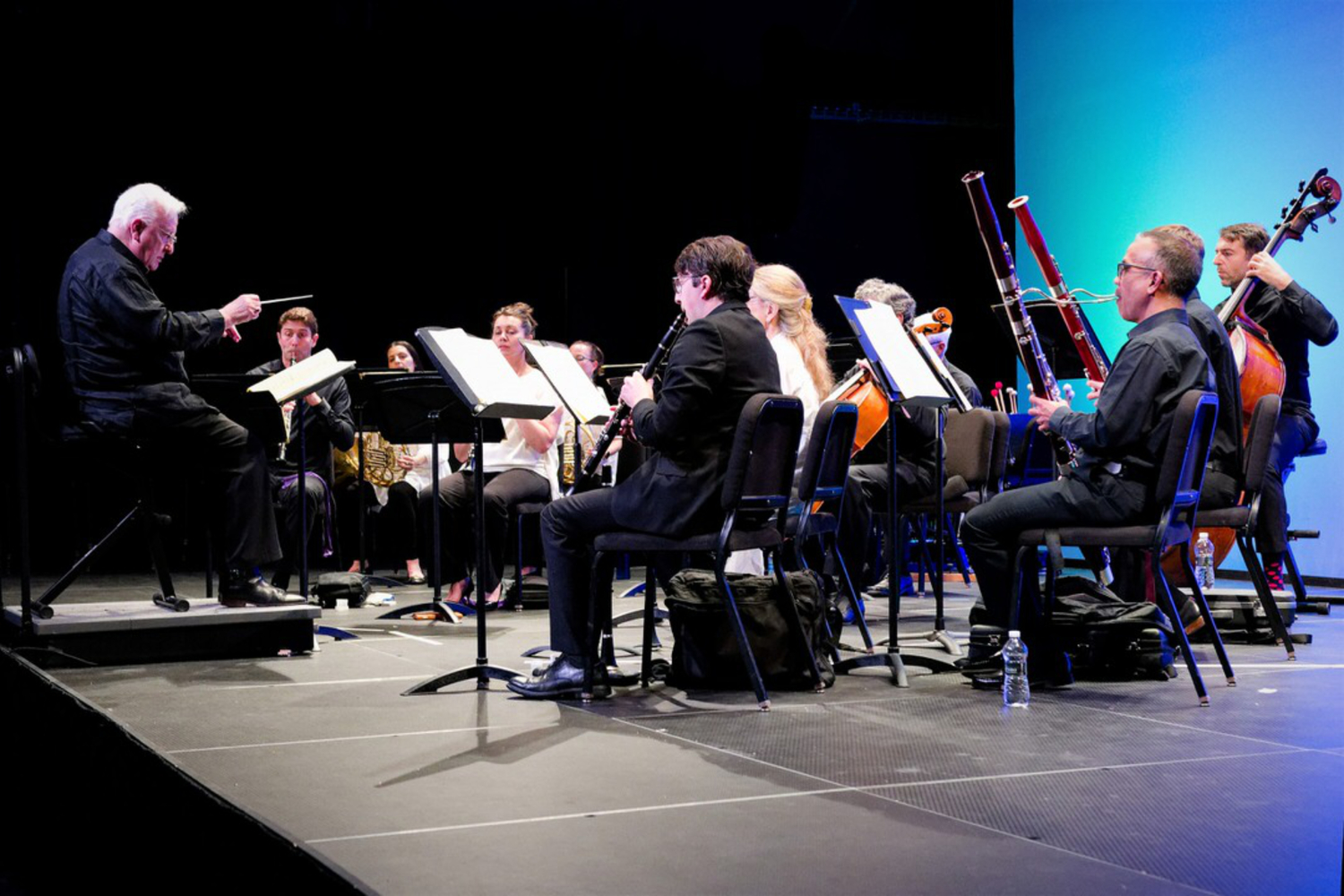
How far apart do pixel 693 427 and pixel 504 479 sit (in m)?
2.74

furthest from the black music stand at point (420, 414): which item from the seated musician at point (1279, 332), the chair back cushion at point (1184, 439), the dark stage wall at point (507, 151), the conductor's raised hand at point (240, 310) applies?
the dark stage wall at point (507, 151)

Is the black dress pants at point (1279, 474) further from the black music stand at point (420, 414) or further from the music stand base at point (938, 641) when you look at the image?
the black music stand at point (420, 414)

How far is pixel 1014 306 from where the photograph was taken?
14.5 ft

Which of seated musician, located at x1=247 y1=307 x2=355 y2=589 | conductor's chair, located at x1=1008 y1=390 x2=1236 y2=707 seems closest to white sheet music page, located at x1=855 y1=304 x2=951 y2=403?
conductor's chair, located at x1=1008 y1=390 x2=1236 y2=707

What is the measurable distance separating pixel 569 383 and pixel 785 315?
0.94 m

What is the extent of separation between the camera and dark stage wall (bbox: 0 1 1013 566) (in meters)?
8.47

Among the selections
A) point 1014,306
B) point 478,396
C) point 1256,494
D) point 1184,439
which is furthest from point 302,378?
point 1256,494

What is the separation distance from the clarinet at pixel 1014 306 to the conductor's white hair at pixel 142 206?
2.86 metres

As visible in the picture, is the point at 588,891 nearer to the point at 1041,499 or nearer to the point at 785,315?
the point at 1041,499

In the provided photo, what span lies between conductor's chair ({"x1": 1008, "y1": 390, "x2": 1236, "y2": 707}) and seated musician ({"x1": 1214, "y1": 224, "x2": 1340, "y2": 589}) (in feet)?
5.89

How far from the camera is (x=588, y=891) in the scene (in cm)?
196

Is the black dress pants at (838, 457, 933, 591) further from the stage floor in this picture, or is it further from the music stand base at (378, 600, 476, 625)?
the music stand base at (378, 600, 476, 625)

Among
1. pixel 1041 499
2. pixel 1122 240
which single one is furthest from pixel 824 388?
pixel 1122 240

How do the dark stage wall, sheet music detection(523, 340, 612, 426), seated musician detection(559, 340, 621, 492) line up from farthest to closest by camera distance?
the dark stage wall
seated musician detection(559, 340, 621, 492)
sheet music detection(523, 340, 612, 426)
